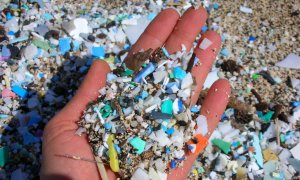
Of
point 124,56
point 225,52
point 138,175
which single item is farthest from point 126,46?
point 138,175

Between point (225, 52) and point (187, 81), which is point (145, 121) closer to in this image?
point (187, 81)

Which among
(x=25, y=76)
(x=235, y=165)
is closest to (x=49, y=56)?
(x=25, y=76)

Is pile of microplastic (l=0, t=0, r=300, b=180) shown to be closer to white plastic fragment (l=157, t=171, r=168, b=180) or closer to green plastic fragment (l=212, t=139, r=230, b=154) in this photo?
green plastic fragment (l=212, t=139, r=230, b=154)

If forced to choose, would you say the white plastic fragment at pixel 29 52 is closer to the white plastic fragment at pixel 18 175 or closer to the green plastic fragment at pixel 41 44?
the green plastic fragment at pixel 41 44

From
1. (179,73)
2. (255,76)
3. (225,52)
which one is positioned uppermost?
(179,73)

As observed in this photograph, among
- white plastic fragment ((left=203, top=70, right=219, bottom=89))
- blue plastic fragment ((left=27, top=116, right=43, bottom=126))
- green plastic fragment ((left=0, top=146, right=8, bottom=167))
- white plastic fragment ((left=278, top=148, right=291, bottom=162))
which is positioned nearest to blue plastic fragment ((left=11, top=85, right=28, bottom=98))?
blue plastic fragment ((left=27, top=116, right=43, bottom=126))

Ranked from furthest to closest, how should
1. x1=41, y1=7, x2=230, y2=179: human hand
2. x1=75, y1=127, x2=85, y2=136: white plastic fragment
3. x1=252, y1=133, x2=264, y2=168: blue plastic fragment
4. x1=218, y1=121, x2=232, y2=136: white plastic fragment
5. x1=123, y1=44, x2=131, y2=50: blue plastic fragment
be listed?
x1=123, y1=44, x2=131, y2=50: blue plastic fragment, x1=218, y1=121, x2=232, y2=136: white plastic fragment, x1=252, y1=133, x2=264, y2=168: blue plastic fragment, x1=75, y1=127, x2=85, y2=136: white plastic fragment, x1=41, y1=7, x2=230, y2=179: human hand

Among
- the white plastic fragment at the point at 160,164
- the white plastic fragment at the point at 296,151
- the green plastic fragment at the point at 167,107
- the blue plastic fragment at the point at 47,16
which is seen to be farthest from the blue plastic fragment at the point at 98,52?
the white plastic fragment at the point at 296,151
